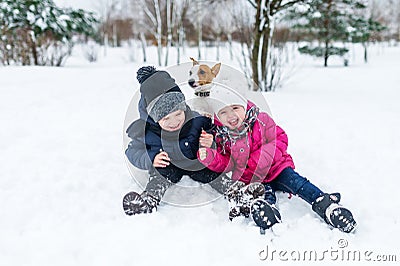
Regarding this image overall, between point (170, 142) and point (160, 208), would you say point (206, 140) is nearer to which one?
point (170, 142)

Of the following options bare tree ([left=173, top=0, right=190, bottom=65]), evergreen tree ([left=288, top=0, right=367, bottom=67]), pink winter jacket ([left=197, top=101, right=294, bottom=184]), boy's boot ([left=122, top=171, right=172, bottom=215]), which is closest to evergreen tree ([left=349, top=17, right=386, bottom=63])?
evergreen tree ([left=288, top=0, right=367, bottom=67])

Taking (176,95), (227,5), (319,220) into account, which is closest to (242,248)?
(319,220)

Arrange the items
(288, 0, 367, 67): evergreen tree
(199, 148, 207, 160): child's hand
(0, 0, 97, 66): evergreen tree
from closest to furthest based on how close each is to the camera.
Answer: (199, 148, 207, 160): child's hand
(0, 0, 97, 66): evergreen tree
(288, 0, 367, 67): evergreen tree

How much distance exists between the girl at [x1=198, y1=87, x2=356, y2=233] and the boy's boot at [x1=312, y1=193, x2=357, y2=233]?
53 mm

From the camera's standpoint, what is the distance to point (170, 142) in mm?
1856

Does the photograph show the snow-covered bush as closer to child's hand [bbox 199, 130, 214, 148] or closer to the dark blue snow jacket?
the dark blue snow jacket

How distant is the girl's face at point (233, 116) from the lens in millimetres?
1819

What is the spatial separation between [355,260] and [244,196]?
20.8 inches

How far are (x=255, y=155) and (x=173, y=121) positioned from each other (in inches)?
18.9

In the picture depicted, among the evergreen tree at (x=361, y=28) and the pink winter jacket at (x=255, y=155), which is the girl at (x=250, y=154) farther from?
the evergreen tree at (x=361, y=28)

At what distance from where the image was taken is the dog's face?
86.8 inches

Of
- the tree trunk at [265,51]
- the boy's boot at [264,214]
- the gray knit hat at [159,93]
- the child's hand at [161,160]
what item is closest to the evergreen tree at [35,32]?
the tree trunk at [265,51]

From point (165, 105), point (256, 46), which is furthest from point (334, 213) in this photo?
point (256, 46)

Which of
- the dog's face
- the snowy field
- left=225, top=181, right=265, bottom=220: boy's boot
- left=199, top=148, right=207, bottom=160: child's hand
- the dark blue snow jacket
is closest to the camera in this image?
the snowy field
